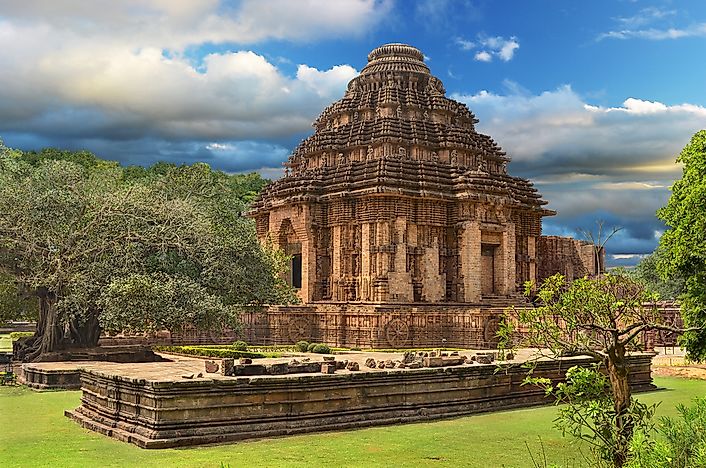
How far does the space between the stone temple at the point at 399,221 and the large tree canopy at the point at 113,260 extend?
861 cm

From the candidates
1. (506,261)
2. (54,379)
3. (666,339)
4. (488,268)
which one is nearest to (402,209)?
(488,268)

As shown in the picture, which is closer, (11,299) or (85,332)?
(85,332)

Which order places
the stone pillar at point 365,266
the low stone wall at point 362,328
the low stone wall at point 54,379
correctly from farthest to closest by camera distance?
the stone pillar at point 365,266 < the low stone wall at point 362,328 < the low stone wall at point 54,379

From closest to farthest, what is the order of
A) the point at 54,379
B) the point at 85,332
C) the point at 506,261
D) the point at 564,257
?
the point at 54,379, the point at 85,332, the point at 506,261, the point at 564,257

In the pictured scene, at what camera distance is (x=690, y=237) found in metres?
13.8

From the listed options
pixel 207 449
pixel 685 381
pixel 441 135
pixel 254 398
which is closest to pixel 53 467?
pixel 207 449

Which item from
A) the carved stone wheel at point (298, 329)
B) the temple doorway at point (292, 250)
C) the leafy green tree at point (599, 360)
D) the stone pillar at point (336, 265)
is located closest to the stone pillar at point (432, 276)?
the stone pillar at point (336, 265)

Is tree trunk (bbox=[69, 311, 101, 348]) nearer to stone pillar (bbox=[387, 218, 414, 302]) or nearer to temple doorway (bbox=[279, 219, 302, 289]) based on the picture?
stone pillar (bbox=[387, 218, 414, 302])

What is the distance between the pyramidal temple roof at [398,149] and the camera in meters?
33.8

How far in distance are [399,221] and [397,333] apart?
5859 mm

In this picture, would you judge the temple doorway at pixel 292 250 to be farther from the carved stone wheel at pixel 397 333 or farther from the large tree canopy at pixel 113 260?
the large tree canopy at pixel 113 260

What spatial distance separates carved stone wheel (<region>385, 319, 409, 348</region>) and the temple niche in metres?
3.53

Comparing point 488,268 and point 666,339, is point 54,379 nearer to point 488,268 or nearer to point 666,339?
point 488,268

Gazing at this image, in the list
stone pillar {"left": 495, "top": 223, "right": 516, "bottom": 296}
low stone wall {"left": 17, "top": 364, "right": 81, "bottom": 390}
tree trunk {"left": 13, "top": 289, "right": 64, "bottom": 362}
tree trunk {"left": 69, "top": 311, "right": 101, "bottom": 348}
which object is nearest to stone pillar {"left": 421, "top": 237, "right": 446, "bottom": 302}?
stone pillar {"left": 495, "top": 223, "right": 516, "bottom": 296}
